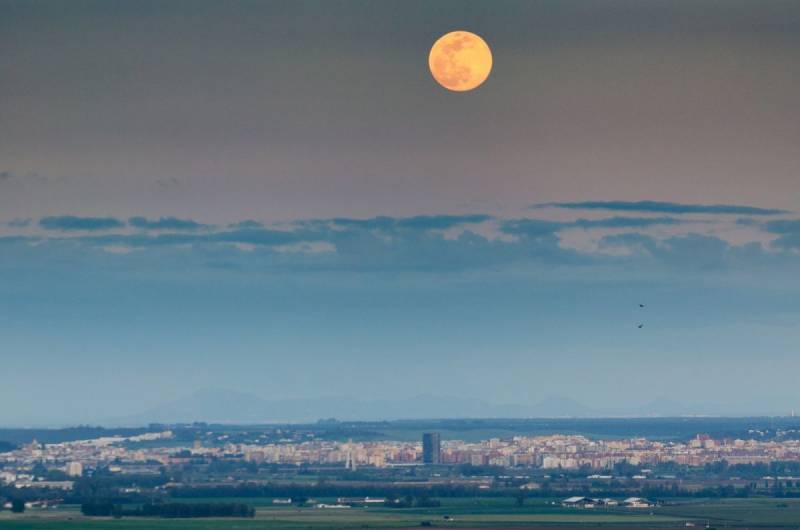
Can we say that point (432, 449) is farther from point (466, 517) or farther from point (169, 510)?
point (169, 510)

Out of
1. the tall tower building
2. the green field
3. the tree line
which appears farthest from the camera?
the tall tower building

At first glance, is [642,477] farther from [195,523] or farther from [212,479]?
[195,523]

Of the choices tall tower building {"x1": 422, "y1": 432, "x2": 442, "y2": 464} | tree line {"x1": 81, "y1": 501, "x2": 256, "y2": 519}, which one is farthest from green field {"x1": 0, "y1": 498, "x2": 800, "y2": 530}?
tall tower building {"x1": 422, "y1": 432, "x2": 442, "y2": 464}

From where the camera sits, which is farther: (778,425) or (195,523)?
(778,425)

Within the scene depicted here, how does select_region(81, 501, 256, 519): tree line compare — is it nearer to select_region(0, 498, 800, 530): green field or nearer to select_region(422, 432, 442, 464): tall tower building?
select_region(0, 498, 800, 530): green field

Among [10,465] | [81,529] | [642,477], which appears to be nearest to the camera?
[81,529]

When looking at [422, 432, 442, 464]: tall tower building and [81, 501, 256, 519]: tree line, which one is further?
[422, 432, 442, 464]: tall tower building

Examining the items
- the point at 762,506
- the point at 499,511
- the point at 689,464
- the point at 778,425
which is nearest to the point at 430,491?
the point at 499,511
